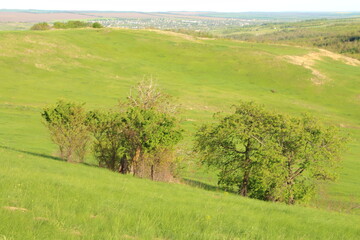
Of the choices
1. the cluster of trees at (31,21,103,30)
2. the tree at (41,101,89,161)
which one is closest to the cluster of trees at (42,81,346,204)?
the tree at (41,101,89,161)

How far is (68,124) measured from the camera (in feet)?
117

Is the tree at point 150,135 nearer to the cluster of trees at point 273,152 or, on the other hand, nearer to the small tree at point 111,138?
the small tree at point 111,138

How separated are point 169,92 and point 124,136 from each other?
55.7 meters

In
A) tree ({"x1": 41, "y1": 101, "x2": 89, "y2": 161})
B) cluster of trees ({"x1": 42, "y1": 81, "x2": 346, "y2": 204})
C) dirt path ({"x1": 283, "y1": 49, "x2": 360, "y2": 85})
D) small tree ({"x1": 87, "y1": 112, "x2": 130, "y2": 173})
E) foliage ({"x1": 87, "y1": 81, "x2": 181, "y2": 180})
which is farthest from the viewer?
dirt path ({"x1": 283, "y1": 49, "x2": 360, "y2": 85})

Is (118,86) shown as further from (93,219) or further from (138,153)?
(93,219)

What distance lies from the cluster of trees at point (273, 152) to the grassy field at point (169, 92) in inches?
131

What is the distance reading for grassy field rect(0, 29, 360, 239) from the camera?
473 inches

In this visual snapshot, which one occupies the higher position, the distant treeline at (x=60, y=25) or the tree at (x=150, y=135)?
the distant treeline at (x=60, y=25)

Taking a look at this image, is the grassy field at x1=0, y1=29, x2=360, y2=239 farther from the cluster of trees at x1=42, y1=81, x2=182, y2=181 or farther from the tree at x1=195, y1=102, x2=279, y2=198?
the tree at x1=195, y1=102, x2=279, y2=198

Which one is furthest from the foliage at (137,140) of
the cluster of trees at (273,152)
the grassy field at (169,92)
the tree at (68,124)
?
the cluster of trees at (273,152)

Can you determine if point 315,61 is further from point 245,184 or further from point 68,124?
point 68,124

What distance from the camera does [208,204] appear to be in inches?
729

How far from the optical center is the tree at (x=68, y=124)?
35781mm

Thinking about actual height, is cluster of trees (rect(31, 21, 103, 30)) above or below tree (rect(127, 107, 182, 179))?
above
